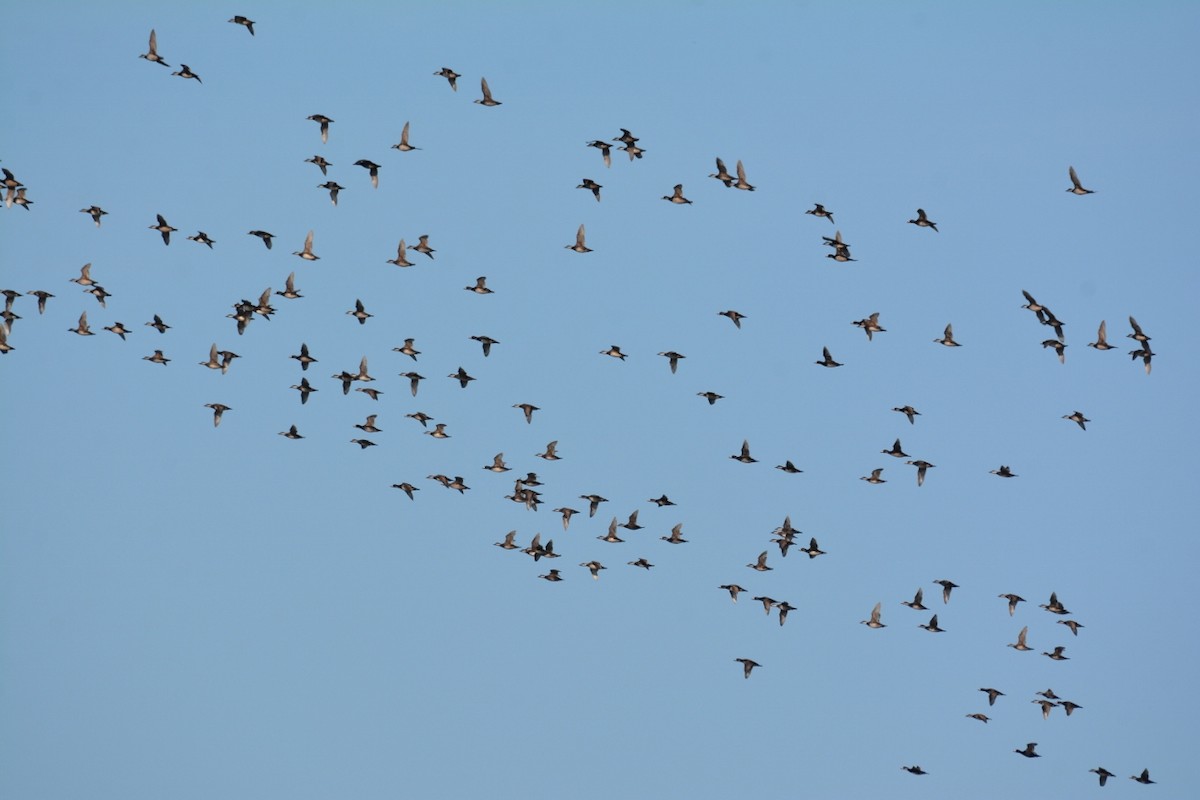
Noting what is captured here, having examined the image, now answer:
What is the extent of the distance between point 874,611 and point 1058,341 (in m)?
15.8

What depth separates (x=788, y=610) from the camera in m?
138

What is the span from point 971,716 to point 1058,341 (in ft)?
55.9

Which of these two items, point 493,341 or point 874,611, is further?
point 874,611

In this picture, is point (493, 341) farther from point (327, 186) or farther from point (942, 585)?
point (942, 585)

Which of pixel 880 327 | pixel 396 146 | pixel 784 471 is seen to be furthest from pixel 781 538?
pixel 396 146

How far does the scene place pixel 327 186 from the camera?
128 metres

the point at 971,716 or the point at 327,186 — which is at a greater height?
the point at 327,186

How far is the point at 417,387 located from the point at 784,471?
54.0 ft

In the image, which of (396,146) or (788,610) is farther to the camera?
(788,610)

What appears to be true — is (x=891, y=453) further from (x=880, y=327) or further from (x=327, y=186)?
(x=327, y=186)

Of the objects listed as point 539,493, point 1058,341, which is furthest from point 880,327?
point 539,493

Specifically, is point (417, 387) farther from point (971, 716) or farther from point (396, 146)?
point (971, 716)

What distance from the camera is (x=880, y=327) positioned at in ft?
430

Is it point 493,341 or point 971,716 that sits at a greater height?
point 493,341
